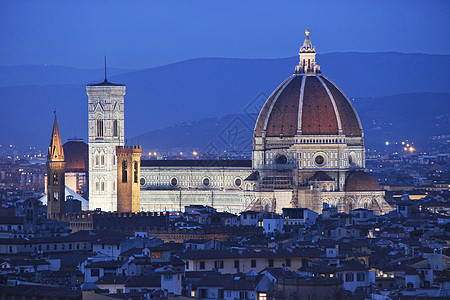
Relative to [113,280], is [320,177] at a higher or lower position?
higher

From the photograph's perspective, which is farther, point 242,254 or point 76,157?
point 76,157

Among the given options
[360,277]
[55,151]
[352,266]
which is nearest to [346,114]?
[55,151]

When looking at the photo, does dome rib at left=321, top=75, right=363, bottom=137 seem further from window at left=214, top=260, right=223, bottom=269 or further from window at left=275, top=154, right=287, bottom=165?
window at left=214, top=260, right=223, bottom=269

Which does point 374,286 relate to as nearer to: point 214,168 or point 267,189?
point 267,189

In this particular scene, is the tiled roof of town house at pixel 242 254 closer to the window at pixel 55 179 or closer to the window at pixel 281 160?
the window at pixel 55 179

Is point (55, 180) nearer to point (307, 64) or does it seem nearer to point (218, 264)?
point (307, 64)

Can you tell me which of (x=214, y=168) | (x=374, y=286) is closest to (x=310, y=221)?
(x=214, y=168)

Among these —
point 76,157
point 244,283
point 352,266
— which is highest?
point 76,157
